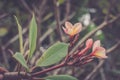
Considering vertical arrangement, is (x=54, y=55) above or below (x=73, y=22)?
above

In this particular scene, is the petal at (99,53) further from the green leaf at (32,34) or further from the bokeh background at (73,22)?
the bokeh background at (73,22)

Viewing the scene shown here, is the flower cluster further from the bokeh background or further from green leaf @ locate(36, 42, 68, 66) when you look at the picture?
the bokeh background

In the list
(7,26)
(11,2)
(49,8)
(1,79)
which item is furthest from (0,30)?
(1,79)

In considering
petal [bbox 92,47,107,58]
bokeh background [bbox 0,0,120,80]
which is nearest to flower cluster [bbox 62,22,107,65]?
petal [bbox 92,47,107,58]

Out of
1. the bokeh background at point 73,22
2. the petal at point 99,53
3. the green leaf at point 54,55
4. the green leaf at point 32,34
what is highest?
the green leaf at point 32,34

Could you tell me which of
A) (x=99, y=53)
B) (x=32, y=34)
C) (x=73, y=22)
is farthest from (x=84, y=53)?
(x=73, y=22)

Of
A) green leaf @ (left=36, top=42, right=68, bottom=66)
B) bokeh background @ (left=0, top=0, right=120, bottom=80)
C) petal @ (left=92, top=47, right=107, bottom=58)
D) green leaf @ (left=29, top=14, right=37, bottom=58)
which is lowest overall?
bokeh background @ (left=0, top=0, right=120, bottom=80)

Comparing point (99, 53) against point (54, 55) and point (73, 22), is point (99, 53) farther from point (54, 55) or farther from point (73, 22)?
point (73, 22)

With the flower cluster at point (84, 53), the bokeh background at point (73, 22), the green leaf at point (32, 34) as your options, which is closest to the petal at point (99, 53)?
the flower cluster at point (84, 53)
